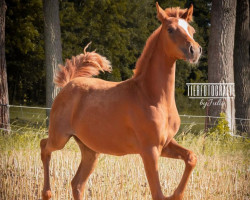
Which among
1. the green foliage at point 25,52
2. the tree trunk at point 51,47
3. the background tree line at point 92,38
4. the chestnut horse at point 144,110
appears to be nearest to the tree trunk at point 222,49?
the background tree line at point 92,38

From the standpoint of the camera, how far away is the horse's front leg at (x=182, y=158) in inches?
159

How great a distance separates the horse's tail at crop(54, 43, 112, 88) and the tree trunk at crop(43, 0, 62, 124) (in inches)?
187

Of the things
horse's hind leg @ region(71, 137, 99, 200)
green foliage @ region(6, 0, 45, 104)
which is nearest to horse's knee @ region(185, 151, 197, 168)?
horse's hind leg @ region(71, 137, 99, 200)

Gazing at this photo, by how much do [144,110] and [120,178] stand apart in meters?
2.18

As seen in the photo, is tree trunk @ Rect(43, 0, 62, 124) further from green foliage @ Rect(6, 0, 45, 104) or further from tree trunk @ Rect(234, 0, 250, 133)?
tree trunk @ Rect(234, 0, 250, 133)

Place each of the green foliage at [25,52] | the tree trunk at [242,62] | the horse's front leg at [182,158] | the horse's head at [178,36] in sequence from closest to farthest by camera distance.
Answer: the horse's head at [178,36] → the horse's front leg at [182,158] → the tree trunk at [242,62] → the green foliage at [25,52]

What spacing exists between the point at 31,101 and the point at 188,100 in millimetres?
7650

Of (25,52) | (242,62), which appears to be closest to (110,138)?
(242,62)

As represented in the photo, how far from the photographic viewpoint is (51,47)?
10203 millimetres

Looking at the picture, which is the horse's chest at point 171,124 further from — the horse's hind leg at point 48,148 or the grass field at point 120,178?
the grass field at point 120,178

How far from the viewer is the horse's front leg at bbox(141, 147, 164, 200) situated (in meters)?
3.88

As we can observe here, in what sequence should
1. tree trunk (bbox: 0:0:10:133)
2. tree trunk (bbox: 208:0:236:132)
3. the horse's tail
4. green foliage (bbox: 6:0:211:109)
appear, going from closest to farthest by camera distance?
the horse's tail, tree trunk (bbox: 208:0:236:132), tree trunk (bbox: 0:0:10:133), green foliage (bbox: 6:0:211:109)

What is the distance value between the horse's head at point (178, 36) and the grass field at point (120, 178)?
98.2 inches

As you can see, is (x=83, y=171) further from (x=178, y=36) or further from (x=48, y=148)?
(x=178, y=36)
